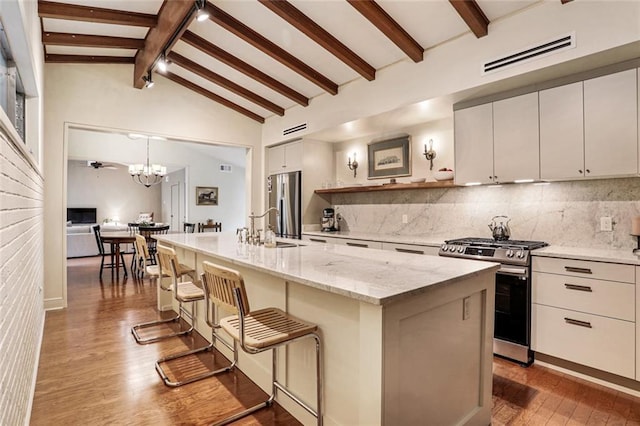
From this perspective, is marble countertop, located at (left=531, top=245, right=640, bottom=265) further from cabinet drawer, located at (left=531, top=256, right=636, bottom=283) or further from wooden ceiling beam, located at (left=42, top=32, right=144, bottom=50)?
wooden ceiling beam, located at (left=42, top=32, right=144, bottom=50)

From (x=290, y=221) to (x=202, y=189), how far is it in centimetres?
588

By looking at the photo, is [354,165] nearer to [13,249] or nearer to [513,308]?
[513,308]

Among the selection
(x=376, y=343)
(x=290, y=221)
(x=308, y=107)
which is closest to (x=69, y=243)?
(x=290, y=221)

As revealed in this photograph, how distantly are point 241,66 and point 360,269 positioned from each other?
140 inches

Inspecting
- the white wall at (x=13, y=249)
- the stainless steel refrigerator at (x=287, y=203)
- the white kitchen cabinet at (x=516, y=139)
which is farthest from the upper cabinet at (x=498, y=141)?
the white wall at (x=13, y=249)

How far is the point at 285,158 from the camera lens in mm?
5594

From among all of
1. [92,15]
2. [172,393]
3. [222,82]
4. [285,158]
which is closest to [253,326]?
[172,393]

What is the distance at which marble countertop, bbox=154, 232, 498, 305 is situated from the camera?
56.8 inches

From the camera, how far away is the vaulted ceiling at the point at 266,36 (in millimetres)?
2963

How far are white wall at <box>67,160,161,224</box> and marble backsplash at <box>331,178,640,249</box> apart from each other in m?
10.0

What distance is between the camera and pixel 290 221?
535cm

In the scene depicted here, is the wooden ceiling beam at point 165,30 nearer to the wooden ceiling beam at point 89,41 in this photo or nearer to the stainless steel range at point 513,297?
the wooden ceiling beam at point 89,41

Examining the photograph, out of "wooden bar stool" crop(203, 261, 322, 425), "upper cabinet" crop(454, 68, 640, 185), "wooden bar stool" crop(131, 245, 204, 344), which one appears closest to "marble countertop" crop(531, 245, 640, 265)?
"upper cabinet" crop(454, 68, 640, 185)

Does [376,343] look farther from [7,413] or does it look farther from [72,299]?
[72,299]
